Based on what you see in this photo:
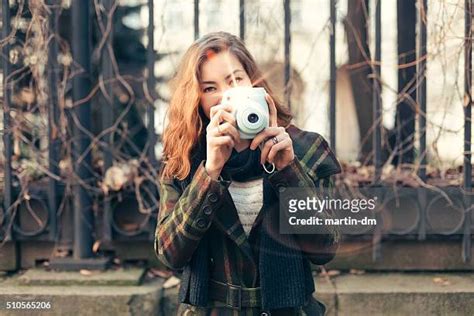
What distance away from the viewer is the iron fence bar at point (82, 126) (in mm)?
3914

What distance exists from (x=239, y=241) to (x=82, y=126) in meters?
1.94

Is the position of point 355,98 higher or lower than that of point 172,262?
higher

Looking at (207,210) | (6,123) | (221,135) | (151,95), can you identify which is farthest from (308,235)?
(6,123)

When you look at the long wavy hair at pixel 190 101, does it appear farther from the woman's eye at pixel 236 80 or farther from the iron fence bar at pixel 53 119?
the iron fence bar at pixel 53 119

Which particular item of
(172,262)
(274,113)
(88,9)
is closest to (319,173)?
(274,113)

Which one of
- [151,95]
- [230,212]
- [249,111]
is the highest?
[151,95]

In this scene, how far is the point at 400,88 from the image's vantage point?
4.17m

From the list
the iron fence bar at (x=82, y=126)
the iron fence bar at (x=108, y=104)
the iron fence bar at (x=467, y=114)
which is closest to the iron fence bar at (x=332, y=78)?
the iron fence bar at (x=467, y=114)

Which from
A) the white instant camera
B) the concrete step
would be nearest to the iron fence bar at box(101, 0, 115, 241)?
the concrete step

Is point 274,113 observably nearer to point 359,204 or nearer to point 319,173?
point 319,173

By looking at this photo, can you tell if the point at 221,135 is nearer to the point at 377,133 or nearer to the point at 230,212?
the point at 230,212

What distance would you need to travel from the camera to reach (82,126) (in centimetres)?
393

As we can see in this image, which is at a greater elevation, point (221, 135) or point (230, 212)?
point (221, 135)

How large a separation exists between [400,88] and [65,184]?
6.29 ft
